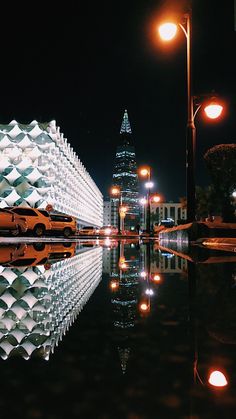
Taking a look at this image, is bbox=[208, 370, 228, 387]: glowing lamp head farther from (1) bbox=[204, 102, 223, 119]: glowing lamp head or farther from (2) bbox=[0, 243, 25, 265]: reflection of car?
(1) bbox=[204, 102, 223, 119]: glowing lamp head

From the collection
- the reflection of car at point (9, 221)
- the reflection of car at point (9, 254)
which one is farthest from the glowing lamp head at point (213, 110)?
the reflection of car at point (9, 221)

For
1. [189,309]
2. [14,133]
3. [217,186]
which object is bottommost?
[189,309]

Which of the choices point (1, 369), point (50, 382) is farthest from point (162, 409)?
point (1, 369)

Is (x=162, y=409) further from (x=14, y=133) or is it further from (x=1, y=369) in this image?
(x=14, y=133)

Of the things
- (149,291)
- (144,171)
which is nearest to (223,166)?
(144,171)

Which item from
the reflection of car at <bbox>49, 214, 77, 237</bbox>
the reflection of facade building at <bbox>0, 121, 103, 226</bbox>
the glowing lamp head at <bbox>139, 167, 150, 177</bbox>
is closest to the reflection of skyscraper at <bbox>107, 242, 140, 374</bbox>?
the reflection of car at <bbox>49, 214, 77, 237</bbox>

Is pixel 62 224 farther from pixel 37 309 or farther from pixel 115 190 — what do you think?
pixel 37 309

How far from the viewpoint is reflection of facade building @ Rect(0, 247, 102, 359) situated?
5.14 ft

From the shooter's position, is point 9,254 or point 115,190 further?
point 115,190

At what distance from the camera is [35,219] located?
2152 centimetres

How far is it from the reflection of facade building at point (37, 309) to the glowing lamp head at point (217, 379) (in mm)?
610

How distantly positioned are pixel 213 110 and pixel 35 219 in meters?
13.3

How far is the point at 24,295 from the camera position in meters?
2.95

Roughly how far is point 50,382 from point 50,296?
1.85 m
